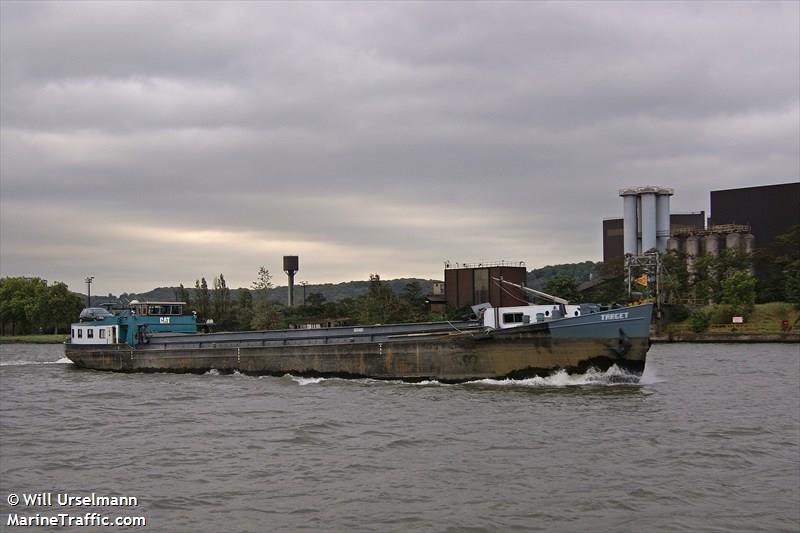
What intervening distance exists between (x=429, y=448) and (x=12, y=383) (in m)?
33.6

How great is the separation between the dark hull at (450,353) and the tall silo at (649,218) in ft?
307

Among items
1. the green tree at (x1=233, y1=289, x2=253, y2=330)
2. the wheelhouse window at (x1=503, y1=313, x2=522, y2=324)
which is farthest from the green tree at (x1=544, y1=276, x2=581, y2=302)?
the wheelhouse window at (x1=503, y1=313, x2=522, y2=324)

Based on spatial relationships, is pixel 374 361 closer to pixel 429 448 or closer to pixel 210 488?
pixel 429 448

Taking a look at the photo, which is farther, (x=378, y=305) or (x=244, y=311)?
(x=244, y=311)

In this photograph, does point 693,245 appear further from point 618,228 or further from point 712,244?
point 618,228

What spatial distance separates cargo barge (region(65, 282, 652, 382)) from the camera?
36.2 m

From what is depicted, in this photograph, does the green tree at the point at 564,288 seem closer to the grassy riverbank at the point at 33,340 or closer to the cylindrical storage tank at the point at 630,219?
the cylindrical storage tank at the point at 630,219

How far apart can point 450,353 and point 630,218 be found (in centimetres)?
9915

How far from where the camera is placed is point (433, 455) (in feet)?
68.7

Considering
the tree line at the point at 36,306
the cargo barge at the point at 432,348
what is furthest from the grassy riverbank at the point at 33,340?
the cargo barge at the point at 432,348

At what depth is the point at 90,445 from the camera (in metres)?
23.3

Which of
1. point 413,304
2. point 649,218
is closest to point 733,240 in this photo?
point 649,218

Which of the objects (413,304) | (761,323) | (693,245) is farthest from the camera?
(693,245)

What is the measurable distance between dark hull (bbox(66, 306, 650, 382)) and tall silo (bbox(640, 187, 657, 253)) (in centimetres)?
9363
